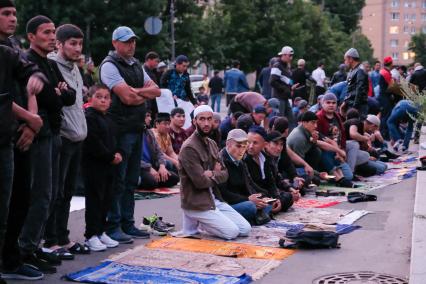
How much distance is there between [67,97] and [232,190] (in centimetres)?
282

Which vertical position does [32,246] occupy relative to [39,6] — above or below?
below

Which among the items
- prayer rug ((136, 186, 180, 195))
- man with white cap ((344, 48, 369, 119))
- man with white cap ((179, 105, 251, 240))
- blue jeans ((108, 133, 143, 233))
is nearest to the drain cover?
man with white cap ((179, 105, 251, 240))

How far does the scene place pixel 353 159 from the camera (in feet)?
40.9

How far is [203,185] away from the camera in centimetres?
734

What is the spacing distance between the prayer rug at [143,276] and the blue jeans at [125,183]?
1070 millimetres

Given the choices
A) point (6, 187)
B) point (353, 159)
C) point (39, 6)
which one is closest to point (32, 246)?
point (6, 187)

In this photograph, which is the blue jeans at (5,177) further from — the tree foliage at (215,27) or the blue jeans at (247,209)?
the tree foliage at (215,27)

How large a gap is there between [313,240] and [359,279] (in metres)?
1.13

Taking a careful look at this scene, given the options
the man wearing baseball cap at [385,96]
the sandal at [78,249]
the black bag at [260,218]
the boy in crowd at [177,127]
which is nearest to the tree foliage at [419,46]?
the man wearing baseball cap at [385,96]

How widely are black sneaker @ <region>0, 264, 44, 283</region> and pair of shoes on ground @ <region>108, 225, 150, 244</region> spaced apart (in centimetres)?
152

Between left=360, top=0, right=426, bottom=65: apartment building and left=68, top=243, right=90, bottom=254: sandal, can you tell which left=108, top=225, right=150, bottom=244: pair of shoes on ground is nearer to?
left=68, top=243, right=90, bottom=254: sandal

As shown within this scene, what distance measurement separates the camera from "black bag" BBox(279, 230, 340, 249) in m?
7.06

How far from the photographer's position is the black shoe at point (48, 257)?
6174mm

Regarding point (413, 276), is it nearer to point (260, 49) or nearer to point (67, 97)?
point (67, 97)
